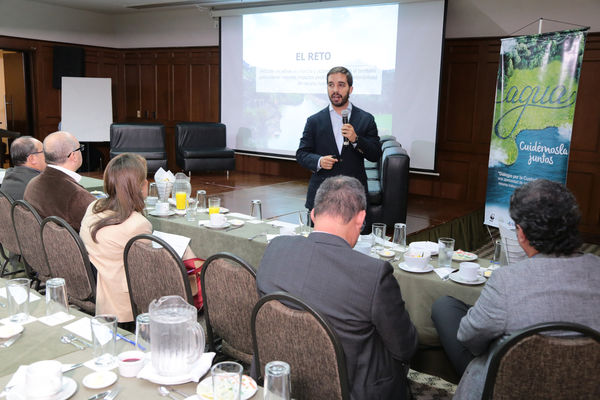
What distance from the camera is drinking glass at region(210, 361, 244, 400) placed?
1.19 metres

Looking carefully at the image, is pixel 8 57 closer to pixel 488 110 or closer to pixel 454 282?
pixel 488 110

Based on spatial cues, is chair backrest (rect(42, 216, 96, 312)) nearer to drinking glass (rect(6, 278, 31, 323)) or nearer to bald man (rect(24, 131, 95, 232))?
bald man (rect(24, 131, 95, 232))

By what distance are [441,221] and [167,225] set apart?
3228 mm

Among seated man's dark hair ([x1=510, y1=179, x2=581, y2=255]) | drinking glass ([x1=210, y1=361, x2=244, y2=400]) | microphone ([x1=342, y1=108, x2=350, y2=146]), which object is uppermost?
microphone ([x1=342, y1=108, x2=350, y2=146])

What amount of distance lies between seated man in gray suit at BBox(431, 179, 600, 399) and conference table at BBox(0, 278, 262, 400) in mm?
747

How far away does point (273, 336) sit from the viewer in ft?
5.36

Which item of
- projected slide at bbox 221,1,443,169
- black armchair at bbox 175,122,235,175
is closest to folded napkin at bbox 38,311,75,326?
projected slide at bbox 221,1,443,169

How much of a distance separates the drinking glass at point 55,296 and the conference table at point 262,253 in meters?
1.28

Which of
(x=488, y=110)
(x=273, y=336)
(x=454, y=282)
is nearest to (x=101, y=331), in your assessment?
(x=273, y=336)

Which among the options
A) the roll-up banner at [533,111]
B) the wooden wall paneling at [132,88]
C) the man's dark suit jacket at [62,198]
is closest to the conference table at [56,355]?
the man's dark suit jacket at [62,198]

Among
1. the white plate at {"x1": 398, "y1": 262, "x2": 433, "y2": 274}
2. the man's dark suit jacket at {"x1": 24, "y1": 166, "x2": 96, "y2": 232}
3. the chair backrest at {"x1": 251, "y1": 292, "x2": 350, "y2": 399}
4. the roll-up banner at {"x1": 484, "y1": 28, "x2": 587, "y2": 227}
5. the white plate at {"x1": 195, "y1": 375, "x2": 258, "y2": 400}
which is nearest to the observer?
the white plate at {"x1": 195, "y1": 375, "x2": 258, "y2": 400}

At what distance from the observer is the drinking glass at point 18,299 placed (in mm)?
1740

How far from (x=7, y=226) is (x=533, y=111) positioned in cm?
418

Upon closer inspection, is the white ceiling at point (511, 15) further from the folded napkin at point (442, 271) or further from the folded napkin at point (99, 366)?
the folded napkin at point (99, 366)
